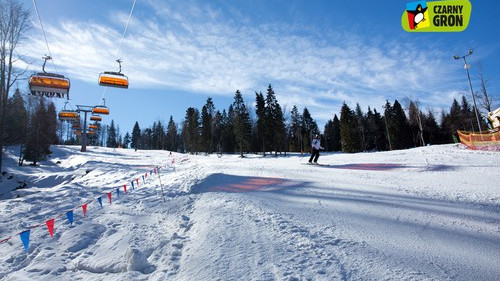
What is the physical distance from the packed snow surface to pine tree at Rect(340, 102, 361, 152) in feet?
160

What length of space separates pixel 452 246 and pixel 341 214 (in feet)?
6.66

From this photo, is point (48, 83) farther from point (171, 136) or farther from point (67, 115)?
point (171, 136)

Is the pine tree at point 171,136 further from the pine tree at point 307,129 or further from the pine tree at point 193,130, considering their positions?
the pine tree at point 307,129

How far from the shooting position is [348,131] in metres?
57.0

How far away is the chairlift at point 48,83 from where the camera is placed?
13880mm

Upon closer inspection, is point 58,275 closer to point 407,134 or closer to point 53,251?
point 53,251

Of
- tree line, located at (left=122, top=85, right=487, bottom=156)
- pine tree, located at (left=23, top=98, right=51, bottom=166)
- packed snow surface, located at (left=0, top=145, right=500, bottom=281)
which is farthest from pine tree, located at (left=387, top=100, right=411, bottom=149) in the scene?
pine tree, located at (left=23, top=98, right=51, bottom=166)

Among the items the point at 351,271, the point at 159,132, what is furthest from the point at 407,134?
the point at 159,132

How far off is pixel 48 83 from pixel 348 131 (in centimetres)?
5350

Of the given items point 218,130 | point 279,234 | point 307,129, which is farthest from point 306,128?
point 279,234

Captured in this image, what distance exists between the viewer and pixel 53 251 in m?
5.32

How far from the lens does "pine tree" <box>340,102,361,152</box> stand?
56.4 meters

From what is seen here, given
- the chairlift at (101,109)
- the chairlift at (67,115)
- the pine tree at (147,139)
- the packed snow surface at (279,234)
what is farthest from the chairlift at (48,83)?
the pine tree at (147,139)

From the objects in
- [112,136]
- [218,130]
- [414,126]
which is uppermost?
[112,136]
